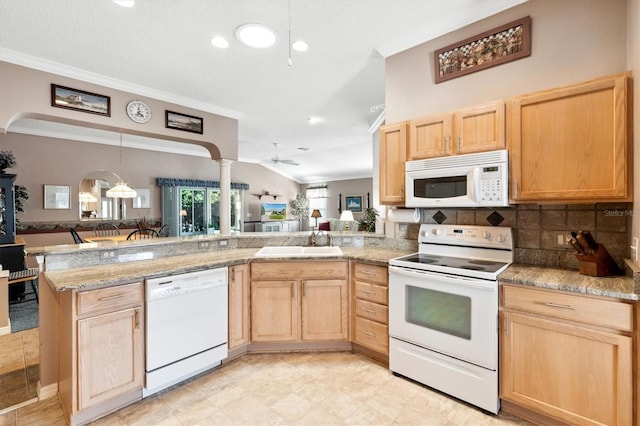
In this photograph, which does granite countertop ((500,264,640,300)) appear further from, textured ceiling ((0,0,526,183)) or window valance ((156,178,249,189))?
window valance ((156,178,249,189))

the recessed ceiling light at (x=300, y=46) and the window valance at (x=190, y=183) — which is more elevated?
the recessed ceiling light at (x=300, y=46)

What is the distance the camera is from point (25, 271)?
4.13 metres

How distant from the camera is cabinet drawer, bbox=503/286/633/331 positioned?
5.08 feet

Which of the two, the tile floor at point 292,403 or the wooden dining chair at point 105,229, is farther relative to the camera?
the wooden dining chair at point 105,229

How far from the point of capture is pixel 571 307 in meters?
1.68

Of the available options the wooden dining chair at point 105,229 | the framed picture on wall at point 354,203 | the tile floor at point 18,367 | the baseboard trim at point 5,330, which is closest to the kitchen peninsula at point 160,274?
the tile floor at point 18,367

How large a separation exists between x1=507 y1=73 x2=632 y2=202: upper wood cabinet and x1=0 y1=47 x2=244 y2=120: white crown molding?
353 centimetres

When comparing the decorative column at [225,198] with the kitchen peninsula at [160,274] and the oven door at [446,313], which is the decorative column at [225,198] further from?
the oven door at [446,313]

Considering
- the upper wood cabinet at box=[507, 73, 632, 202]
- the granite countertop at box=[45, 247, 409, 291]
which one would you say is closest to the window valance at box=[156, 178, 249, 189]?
the granite countertop at box=[45, 247, 409, 291]

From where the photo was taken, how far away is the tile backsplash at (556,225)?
1954 millimetres

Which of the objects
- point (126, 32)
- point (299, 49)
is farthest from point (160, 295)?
point (299, 49)

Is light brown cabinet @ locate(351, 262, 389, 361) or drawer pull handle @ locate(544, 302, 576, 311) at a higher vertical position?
drawer pull handle @ locate(544, 302, 576, 311)

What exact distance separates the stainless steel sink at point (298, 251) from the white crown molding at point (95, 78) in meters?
2.15

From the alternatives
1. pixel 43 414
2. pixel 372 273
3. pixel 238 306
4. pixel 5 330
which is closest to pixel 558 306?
pixel 372 273
